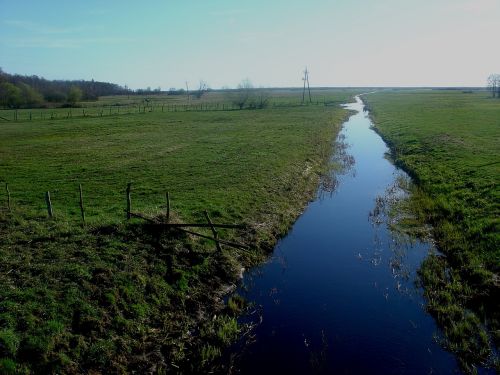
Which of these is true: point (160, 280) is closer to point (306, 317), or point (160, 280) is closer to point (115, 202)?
point (306, 317)

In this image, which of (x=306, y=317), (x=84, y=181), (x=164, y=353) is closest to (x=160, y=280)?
(x=164, y=353)

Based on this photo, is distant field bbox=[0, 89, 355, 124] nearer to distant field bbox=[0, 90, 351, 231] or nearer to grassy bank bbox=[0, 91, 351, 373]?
distant field bbox=[0, 90, 351, 231]

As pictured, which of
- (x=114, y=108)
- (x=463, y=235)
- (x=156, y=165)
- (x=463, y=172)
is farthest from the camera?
(x=114, y=108)

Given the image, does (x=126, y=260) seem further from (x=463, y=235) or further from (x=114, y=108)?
(x=114, y=108)

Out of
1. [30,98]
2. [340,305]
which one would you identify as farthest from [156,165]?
[30,98]

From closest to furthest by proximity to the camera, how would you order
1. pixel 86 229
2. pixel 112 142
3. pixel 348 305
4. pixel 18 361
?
pixel 18 361 → pixel 348 305 → pixel 86 229 → pixel 112 142

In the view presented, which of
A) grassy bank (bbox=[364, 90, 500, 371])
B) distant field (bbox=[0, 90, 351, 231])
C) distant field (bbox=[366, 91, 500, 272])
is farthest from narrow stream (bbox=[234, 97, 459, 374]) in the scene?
distant field (bbox=[0, 90, 351, 231])
